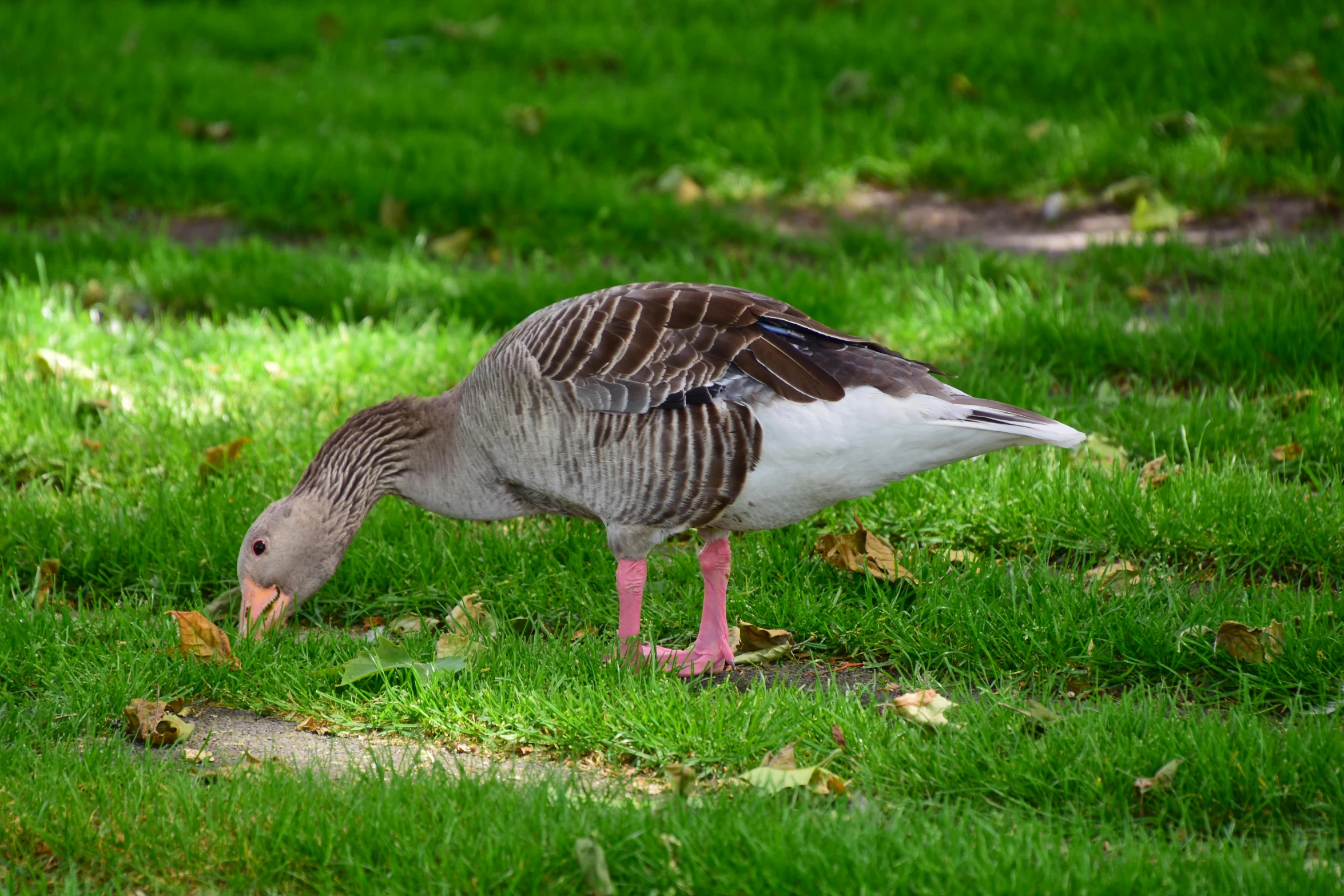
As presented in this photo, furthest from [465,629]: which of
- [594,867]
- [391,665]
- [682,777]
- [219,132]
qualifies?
[219,132]

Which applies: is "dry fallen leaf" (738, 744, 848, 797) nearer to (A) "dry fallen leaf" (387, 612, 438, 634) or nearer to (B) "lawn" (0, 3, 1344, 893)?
(B) "lawn" (0, 3, 1344, 893)

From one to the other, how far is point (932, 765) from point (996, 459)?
6.22 feet

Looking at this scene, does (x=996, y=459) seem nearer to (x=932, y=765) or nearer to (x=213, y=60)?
(x=932, y=765)

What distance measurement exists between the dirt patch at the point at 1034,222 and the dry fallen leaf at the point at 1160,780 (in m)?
4.13

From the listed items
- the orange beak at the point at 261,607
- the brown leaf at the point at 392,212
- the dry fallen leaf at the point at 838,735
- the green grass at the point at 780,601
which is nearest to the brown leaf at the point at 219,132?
the brown leaf at the point at 392,212

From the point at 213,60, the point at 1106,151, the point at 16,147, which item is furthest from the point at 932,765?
the point at 213,60

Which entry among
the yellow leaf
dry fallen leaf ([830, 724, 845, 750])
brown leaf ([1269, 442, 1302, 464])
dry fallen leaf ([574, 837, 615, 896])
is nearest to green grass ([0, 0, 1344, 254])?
the yellow leaf

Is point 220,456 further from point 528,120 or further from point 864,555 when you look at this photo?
point 528,120

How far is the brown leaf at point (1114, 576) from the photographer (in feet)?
12.8

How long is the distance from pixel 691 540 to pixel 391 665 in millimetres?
1420

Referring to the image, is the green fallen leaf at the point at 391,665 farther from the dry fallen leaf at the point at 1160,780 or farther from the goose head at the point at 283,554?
the dry fallen leaf at the point at 1160,780

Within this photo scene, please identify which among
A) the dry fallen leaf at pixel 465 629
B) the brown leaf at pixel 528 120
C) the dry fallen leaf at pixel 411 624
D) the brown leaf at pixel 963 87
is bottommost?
the dry fallen leaf at pixel 411 624

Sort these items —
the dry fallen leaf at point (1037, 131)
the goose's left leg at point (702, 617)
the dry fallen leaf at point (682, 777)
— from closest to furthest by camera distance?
1. the dry fallen leaf at point (682, 777)
2. the goose's left leg at point (702, 617)
3. the dry fallen leaf at point (1037, 131)

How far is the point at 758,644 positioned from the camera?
12.7 ft
